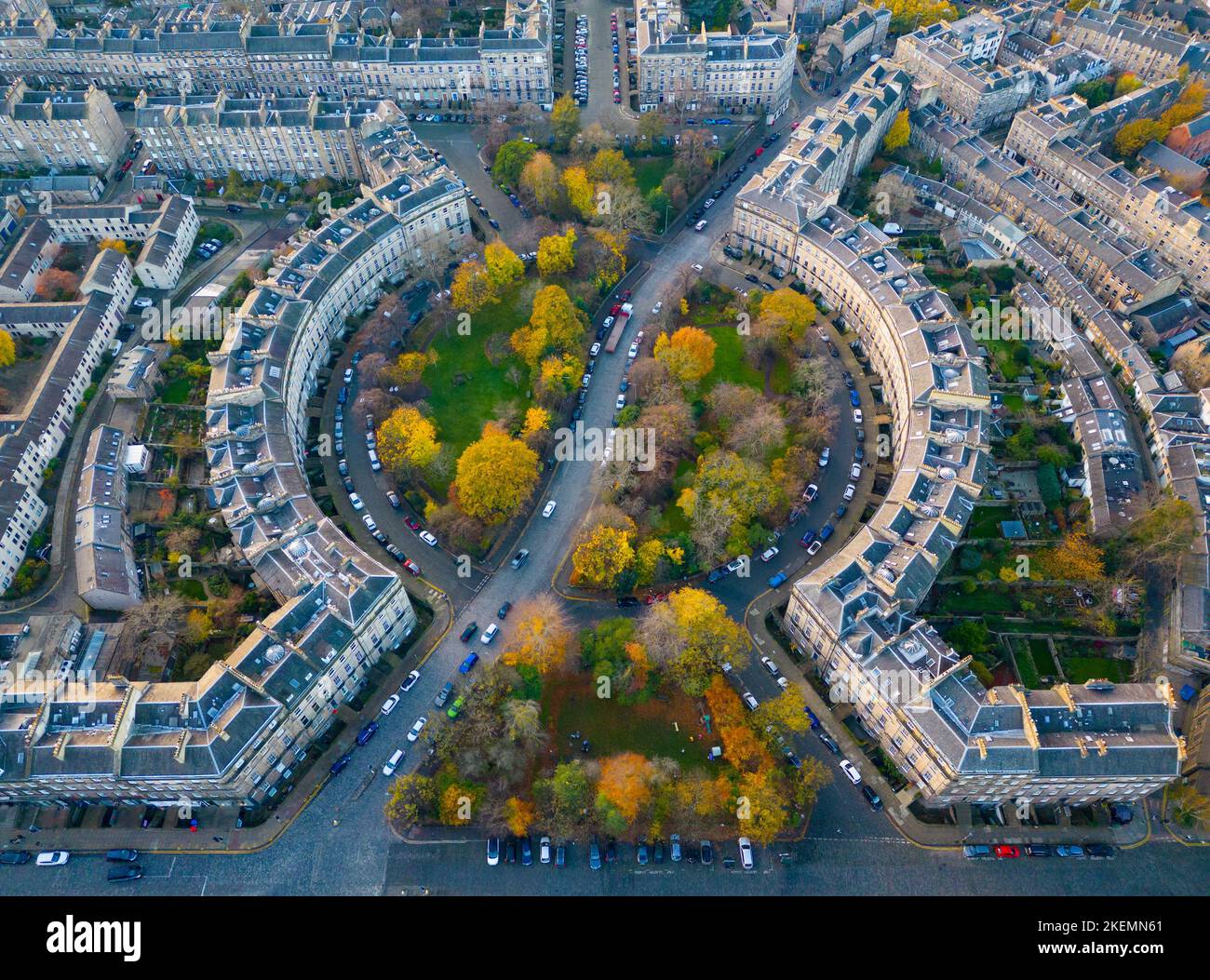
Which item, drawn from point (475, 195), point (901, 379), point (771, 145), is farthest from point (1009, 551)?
point (475, 195)

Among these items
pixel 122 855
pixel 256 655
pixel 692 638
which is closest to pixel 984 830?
pixel 692 638

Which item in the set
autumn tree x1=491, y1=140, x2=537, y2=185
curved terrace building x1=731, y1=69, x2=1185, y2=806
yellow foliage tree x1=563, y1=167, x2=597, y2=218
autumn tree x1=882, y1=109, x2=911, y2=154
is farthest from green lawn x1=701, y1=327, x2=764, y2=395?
autumn tree x1=882, y1=109, x2=911, y2=154

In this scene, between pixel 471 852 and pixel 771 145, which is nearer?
pixel 471 852

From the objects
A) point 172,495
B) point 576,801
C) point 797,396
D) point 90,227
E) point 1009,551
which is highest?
point 90,227

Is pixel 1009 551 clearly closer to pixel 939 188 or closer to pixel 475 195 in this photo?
pixel 939 188

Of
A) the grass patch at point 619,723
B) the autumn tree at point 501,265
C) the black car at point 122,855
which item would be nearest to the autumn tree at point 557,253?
the autumn tree at point 501,265

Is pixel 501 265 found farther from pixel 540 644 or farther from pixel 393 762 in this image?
pixel 393 762
